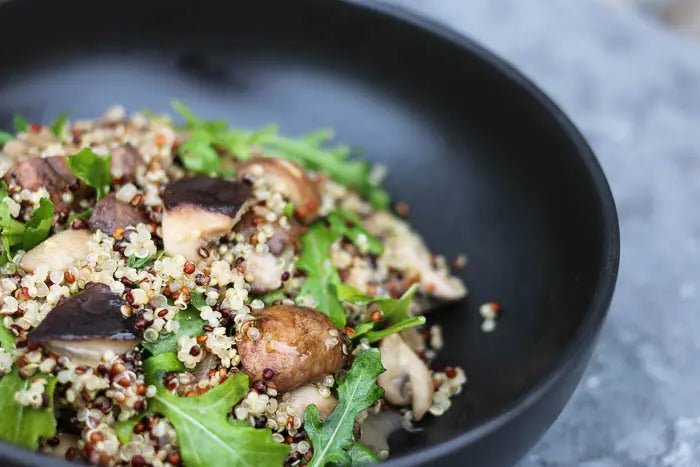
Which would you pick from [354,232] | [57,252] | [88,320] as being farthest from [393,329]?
[57,252]

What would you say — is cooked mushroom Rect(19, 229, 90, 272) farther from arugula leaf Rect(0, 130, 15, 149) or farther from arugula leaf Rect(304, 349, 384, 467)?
arugula leaf Rect(304, 349, 384, 467)

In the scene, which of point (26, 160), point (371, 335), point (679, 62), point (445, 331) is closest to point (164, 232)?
point (26, 160)

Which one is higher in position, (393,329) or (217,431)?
(393,329)

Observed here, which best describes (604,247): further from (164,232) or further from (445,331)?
(164,232)

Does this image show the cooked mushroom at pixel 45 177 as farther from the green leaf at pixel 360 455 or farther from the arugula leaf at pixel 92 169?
the green leaf at pixel 360 455

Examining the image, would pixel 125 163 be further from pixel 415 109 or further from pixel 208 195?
pixel 415 109

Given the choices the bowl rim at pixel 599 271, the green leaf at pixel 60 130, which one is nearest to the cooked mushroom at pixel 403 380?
the bowl rim at pixel 599 271

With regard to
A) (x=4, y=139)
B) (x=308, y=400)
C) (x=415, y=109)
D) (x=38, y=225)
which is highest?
(x=415, y=109)
